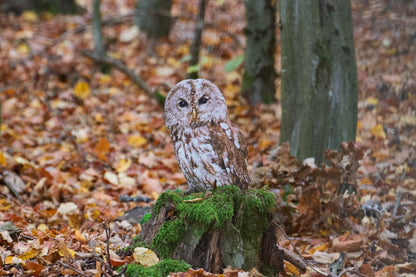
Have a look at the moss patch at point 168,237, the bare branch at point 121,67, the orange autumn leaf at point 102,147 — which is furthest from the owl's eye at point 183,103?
the bare branch at point 121,67

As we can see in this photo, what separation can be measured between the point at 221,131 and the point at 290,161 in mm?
1205

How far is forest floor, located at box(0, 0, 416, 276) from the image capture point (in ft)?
13.9

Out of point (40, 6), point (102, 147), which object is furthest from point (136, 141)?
point (40, 6)

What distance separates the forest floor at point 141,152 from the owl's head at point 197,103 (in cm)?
115

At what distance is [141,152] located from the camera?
7324 mm

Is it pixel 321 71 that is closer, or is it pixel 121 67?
pixel 321 71

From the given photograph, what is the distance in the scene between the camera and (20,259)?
3373 millimetres

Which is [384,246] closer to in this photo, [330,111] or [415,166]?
[330,111]

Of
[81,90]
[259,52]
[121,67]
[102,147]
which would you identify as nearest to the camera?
[102,147]

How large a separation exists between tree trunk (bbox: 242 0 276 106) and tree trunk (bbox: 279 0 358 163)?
9.22 ft

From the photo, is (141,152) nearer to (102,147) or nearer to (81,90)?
(102,147)

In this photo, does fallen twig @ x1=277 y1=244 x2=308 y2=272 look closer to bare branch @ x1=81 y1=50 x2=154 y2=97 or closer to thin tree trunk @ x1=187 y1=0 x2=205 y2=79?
thin tree trunk @ x1=187 y1=0 x2=205 y2=79

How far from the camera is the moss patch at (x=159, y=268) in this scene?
3.25m

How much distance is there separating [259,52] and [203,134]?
460cm
